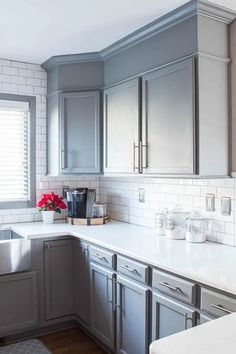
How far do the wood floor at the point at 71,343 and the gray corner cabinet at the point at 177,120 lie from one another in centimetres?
141

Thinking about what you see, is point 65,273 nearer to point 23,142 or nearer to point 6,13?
→ point 23,142

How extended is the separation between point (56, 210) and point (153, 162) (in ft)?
4.29

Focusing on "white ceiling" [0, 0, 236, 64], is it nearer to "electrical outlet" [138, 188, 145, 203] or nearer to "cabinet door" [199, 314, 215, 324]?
"electrical outlet" [138, 188, 145, 203]

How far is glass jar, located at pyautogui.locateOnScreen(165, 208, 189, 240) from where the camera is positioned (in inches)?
107

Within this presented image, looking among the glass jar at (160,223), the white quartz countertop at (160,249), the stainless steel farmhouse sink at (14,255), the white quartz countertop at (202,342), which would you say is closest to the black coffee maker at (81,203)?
the white quartz countertop at (160,249)

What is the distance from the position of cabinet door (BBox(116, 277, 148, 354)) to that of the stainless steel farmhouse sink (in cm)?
84

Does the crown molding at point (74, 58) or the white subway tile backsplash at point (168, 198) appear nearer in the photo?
the white subway tile backsplash at point (168, 198)

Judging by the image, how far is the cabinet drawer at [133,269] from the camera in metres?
2.21

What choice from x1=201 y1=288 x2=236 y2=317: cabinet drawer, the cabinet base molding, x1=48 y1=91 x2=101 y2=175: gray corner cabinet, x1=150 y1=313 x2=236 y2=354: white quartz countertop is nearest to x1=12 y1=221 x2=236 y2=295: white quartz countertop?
x1=201 y1=288 x2=236 y2=317: cabinet drawer

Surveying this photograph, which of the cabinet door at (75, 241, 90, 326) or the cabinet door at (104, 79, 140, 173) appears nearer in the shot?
the cabinet door at (104, 79, 140, 173)

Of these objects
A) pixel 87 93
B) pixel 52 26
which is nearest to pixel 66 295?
pixel 87 93

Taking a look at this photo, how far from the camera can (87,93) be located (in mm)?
3281

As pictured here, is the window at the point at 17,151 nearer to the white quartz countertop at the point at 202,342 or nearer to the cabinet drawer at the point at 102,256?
the cabinet drawer at the point at 102,256

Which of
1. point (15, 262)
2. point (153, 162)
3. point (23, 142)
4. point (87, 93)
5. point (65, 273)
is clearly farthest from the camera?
point (23, 142)
